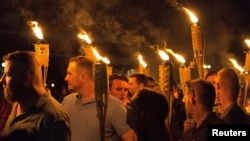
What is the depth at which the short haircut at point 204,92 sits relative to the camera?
4.81m

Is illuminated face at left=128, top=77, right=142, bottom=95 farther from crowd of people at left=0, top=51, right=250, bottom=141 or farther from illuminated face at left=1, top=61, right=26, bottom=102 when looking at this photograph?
illuminated face at left=1, top=61, right=26, bottom=102

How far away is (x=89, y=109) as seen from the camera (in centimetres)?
525

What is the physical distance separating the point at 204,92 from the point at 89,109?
1226 millimetres

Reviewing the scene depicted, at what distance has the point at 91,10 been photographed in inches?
Answer: 384

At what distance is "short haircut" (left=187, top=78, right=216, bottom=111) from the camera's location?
15.8 ft

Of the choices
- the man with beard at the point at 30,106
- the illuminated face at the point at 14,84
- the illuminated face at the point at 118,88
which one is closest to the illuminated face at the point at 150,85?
the illuminated face at the point at 118,88

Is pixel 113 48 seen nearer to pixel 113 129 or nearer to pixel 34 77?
pixel 113 129

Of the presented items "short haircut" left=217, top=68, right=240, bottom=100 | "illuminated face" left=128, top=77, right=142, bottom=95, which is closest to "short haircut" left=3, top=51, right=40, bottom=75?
"short haircut" left=217, top=68, right=240, bottom=100

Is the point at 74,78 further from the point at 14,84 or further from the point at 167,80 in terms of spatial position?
the point at 14,84

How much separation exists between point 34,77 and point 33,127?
38cm

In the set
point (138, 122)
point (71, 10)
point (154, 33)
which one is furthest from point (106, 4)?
point (138, 122)

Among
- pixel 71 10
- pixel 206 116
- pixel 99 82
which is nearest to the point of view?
pixel 99 82

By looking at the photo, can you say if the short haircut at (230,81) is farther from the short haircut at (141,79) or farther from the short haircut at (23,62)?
the short haircut at (23,62)

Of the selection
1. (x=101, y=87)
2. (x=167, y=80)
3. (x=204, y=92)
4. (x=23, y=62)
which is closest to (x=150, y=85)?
(x=204, y=92)
